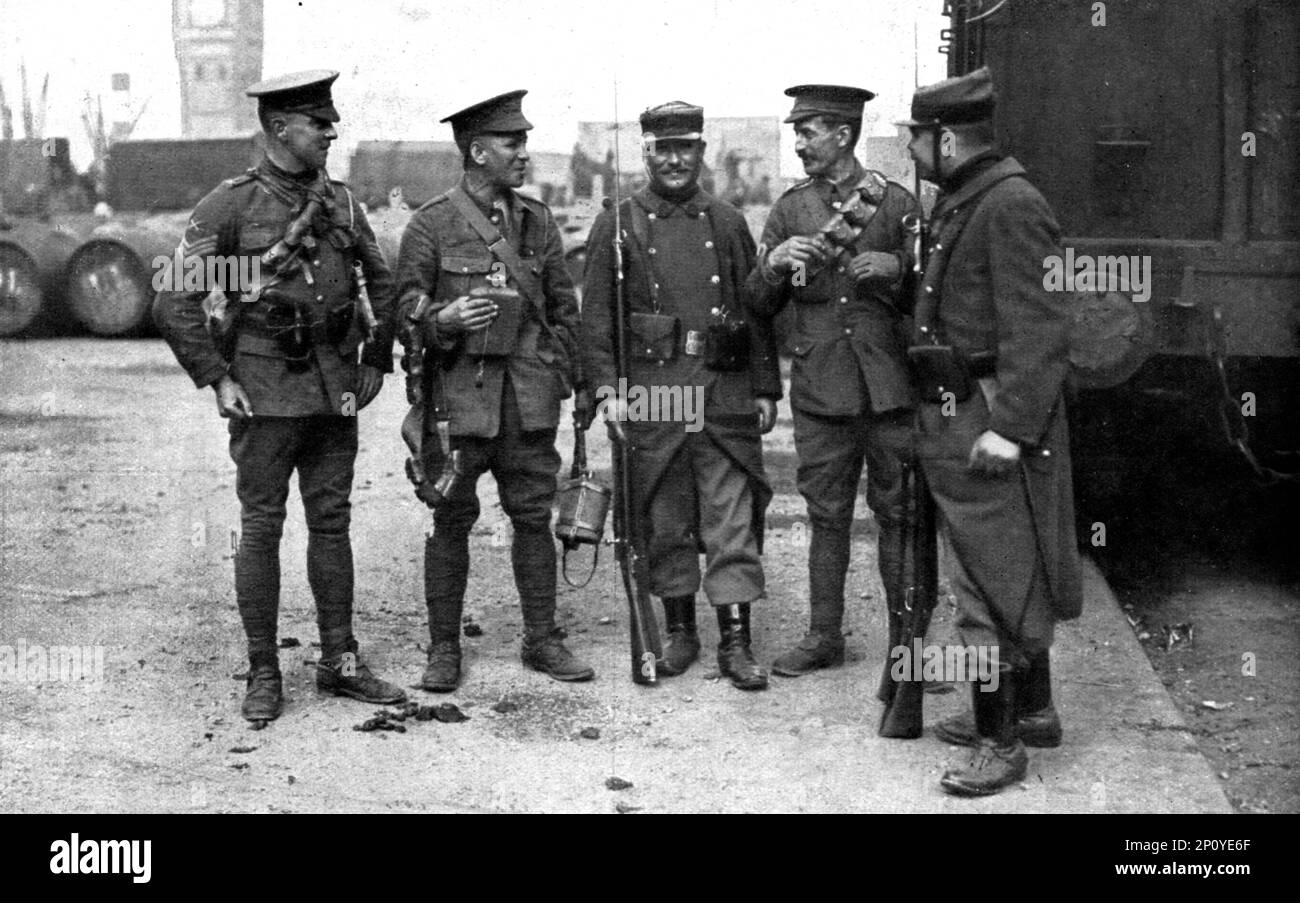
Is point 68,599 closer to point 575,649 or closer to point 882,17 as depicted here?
point 575,649

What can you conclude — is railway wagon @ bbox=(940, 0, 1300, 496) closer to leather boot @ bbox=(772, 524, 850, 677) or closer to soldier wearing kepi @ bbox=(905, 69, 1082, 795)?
leather boot @ bbox=(772, 524, 850, 677)

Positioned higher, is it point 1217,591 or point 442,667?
point 442,667

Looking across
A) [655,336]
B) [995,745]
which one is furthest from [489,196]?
[995,745]

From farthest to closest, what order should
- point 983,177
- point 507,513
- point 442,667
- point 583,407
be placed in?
point 583,407
point 507,513
point 442,667
point 983,177

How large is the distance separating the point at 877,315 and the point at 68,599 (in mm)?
3697

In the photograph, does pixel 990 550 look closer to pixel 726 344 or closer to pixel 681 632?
pixel 726 344

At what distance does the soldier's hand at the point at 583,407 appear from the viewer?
5777 mm

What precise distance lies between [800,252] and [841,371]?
49 cm

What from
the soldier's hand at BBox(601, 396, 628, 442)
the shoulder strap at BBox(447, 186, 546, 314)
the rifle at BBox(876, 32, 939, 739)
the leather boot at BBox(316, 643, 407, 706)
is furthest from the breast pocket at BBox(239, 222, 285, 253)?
the rifle at BBox(876, 32, 939, 739)

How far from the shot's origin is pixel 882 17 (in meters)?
8.77

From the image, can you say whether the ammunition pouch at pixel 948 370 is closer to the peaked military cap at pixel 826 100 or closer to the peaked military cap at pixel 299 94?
the peaked military cap at pixel 826 100

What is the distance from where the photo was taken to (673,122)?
5.55m

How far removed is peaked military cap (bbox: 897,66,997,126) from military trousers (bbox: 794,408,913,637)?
1337mm

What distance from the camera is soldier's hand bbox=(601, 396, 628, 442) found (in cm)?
571
